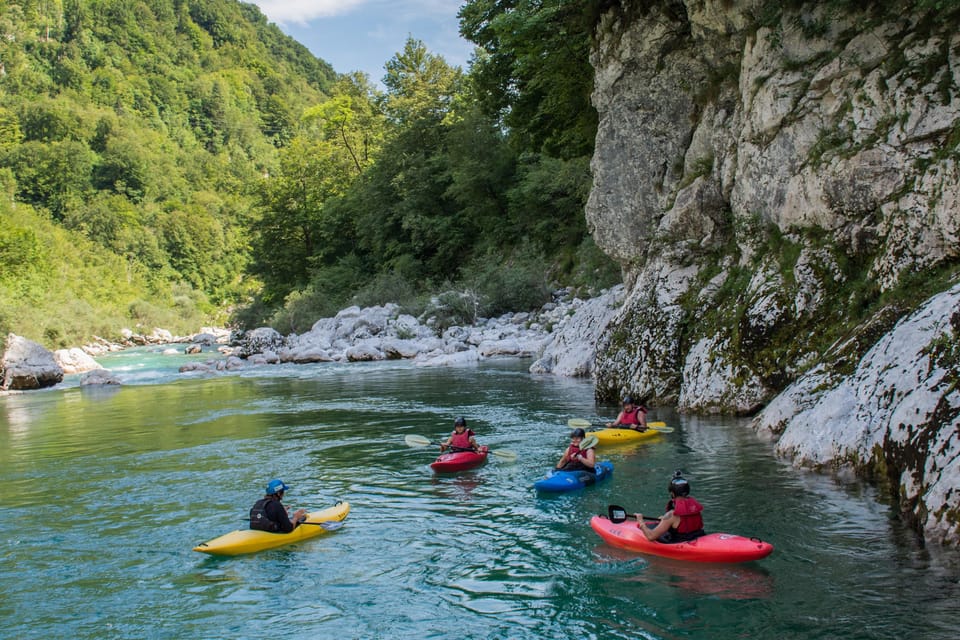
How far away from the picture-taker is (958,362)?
6695 millimetres

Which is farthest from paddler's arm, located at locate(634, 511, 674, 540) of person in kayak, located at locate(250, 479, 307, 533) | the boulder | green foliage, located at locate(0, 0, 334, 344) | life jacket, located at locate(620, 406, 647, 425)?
green foliage, located at locate(0, 0, 334, 344)

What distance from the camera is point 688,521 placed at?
6664 mm

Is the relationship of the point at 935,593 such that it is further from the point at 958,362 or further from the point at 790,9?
the point at 790,9

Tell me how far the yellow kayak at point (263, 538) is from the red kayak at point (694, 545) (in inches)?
112

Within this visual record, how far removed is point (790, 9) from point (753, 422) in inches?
272

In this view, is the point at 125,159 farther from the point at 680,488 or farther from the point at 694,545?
the point at 694,545

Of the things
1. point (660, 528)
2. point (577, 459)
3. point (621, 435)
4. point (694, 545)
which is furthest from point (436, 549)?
point (621, 435)

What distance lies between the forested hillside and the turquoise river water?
10.4 metres

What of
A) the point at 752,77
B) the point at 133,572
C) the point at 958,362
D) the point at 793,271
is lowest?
the point at 133,572

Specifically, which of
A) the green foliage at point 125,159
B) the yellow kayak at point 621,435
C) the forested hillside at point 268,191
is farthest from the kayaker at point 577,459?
the green foliage at point 125,159

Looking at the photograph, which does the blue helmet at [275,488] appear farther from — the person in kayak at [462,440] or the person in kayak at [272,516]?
the person in kayak at [462,440]

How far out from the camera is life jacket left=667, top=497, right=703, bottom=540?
6.65 m

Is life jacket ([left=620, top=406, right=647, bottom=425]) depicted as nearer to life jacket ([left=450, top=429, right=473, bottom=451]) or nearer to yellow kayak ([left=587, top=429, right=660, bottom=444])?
yellow kayak ([left=587, top=429, right=660, bottom=444])

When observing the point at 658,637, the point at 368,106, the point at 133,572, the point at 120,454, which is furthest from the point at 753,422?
the point at 368,106
